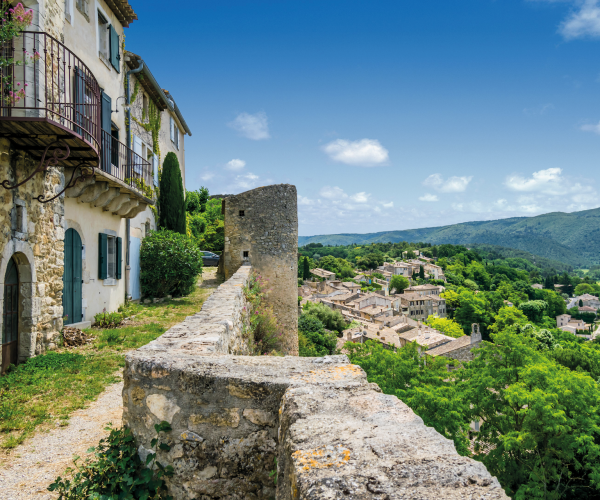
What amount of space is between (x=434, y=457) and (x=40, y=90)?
23.7 ft

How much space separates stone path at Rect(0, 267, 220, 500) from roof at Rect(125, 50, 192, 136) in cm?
1201

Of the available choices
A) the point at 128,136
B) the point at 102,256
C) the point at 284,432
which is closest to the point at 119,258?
the point at 102,256

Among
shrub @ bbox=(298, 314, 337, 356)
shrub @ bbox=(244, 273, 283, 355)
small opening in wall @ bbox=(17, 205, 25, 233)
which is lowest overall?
shrub @ bbox=(298, 314, 337, 356)

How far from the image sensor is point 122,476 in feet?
8.96

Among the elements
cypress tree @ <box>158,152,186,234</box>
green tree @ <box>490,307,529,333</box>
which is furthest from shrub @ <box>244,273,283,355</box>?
green tree @ <box>490,307,529,333</box>

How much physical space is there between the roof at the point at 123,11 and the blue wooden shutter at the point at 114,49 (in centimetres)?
58

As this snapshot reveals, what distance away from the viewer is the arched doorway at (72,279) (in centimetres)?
880

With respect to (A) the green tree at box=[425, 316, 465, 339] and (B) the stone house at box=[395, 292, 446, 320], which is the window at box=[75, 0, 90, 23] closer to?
(A) the green tree at box=[425, 316, 465, 339]

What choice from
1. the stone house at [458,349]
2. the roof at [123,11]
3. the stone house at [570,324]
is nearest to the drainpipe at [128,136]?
the roof at [123,11]

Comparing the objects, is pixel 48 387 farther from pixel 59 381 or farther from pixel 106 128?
pixel 106 128

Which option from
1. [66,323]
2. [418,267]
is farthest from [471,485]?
[418,267]

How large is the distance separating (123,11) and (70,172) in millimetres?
6247

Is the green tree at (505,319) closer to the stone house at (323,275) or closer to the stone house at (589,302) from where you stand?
the stone house at (323,275)

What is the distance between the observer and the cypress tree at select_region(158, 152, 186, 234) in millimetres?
16469
